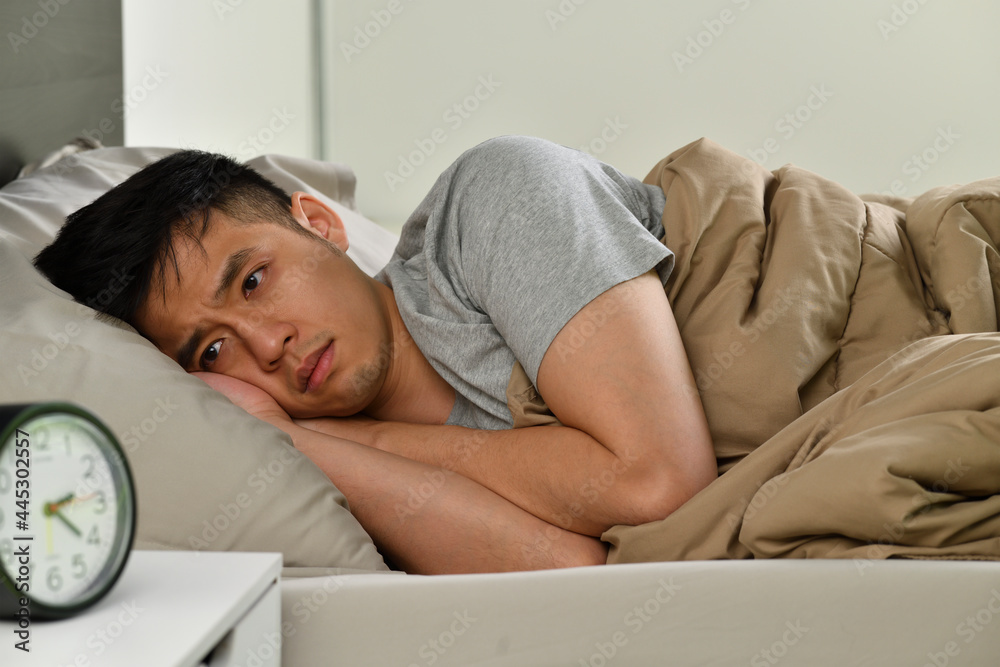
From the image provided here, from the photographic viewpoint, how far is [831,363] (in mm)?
948

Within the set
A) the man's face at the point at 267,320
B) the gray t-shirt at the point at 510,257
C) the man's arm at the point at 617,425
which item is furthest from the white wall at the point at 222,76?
the man's arm at the point at 617,425

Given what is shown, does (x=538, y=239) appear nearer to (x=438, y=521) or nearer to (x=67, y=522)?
(x=438, y=521)

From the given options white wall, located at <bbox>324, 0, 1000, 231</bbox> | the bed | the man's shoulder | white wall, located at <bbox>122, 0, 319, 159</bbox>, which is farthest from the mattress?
white wall, located at <bbox>324, 0, 1000, 231</bbox>

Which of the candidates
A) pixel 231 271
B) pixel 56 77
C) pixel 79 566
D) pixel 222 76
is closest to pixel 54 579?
pixel 79 566

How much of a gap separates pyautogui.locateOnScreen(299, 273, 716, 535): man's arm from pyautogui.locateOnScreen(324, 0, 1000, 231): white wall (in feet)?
6.21

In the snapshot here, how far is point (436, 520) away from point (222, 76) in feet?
6.25

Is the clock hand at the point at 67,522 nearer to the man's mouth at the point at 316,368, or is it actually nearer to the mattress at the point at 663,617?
the mattress at the point at 663,617

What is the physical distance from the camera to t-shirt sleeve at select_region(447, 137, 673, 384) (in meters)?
0.88

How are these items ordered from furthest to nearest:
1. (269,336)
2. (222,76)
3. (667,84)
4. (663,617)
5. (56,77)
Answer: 1. (667,84)
2. (222,76)
3. (56,77)
4. (269,336)
5. (663,617)

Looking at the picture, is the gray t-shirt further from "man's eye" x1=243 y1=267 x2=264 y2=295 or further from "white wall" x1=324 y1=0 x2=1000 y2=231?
"white wall" x1=324 y1=0 x2=1000 y2=231

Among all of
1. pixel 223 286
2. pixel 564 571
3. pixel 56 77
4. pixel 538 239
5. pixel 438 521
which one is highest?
pixel 56 77

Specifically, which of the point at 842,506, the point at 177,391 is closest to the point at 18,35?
the point at 177,391

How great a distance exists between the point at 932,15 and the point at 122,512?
276 cm

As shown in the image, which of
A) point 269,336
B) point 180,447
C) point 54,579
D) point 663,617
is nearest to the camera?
point 54,579
